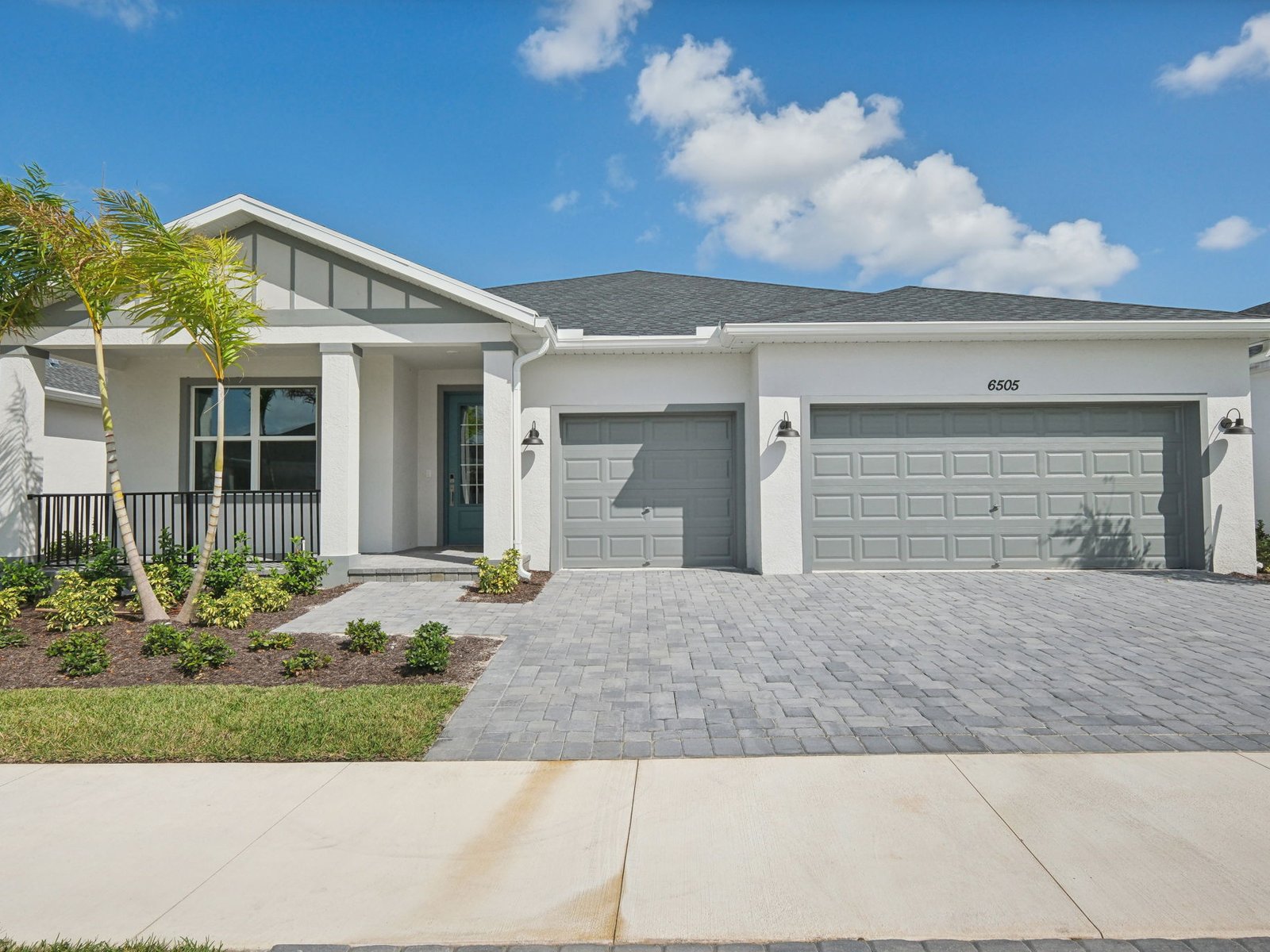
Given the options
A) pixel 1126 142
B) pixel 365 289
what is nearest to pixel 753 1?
pixel 365 289

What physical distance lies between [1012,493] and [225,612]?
1074 centimetres

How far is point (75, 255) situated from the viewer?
695cm

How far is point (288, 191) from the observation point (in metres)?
11.4

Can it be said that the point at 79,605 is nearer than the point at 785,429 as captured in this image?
Yes

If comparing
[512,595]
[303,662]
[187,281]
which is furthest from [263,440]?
[303,662]

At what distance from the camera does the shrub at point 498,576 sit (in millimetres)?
8844

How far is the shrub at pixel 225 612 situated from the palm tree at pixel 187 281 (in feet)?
0.49

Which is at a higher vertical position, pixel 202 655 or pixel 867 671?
pixel 202 655

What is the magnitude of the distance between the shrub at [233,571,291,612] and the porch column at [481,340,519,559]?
8.57 feet

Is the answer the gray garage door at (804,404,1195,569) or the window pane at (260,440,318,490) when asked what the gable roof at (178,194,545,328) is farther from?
the gray garage door at (804,404,1195,569)

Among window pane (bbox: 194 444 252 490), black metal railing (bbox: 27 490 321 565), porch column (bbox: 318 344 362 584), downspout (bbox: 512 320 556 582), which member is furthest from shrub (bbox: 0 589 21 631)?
downspout (bbox: 512 320 556 582)

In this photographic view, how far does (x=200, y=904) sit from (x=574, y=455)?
9.00m

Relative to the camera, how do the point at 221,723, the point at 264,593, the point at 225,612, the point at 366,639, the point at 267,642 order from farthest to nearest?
the point at 264,593 → the point at 225,612 → the point at 267,642 → the point at 366,639 → the point at 221,723

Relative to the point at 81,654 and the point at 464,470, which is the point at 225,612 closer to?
the point at 81,654
